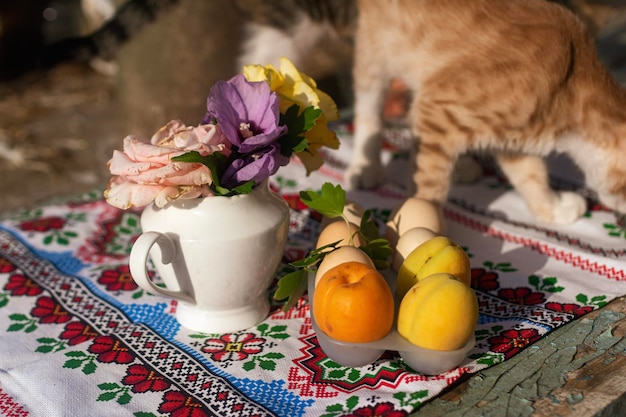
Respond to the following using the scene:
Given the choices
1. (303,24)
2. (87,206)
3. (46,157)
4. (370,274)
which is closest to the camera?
(370,274)

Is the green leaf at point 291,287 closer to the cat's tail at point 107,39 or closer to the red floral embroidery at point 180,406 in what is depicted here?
the red floral embroidery at point 180,406

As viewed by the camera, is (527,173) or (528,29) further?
(527,173)

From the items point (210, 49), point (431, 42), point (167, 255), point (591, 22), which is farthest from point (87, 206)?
point (591, 22)

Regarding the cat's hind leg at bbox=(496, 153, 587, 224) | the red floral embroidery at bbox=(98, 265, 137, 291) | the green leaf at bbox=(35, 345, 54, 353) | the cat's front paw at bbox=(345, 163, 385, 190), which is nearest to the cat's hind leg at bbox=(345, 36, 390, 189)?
the cat's front paw at bbox=(345, 163, 385, 190)

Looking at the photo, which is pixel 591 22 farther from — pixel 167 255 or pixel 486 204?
pixel 167 255

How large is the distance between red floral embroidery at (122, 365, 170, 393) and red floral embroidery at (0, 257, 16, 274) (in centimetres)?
41

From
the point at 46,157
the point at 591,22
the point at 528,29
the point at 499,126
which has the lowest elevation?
the point at 46,157

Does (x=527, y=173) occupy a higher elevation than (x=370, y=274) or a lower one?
lower

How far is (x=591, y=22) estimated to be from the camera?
9.36ft

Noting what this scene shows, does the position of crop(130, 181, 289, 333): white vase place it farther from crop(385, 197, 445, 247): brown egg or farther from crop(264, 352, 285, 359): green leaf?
crop(385, 197, 445, 247): brown egg

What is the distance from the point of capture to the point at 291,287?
957 mm

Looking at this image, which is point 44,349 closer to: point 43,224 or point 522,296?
point 43,224

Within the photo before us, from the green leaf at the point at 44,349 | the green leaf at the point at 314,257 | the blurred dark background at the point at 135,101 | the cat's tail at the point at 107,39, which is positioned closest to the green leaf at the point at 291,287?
the green leaf at the point at 314,257

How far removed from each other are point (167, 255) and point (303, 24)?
1.37 m
